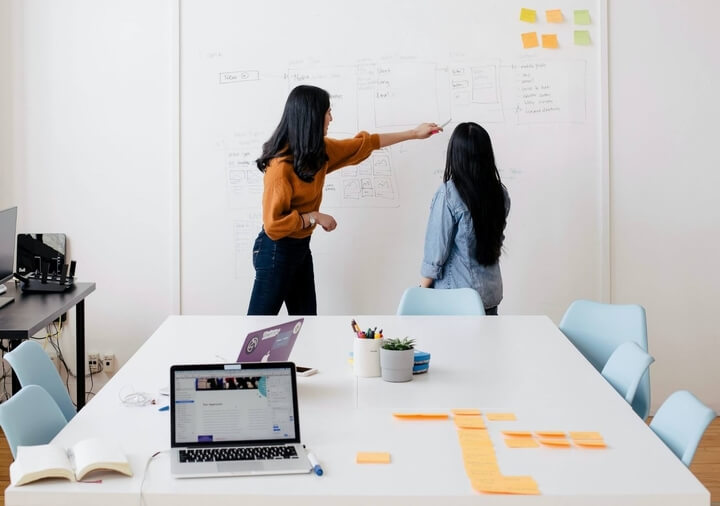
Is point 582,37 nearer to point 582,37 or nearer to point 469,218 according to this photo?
point 582,37

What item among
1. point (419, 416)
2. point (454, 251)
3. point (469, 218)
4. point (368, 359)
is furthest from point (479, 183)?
point (419, 416)

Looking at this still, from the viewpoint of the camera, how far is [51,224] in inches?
180

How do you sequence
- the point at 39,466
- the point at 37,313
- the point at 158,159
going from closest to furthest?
the point at 39,466
the point at 37,313
the point at 158,159

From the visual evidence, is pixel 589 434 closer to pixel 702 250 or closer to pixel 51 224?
pixel 702 250

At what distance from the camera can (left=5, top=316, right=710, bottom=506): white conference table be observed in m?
1.71

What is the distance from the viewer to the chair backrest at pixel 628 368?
2520 millimetres

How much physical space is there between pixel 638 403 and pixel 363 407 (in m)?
1.19

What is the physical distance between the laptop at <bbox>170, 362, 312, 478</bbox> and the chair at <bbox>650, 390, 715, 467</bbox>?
92cm

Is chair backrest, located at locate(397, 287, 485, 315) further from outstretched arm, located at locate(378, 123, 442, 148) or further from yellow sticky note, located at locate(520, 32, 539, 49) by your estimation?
yellow sticky note, located at locate(520, 32, 539, 49)

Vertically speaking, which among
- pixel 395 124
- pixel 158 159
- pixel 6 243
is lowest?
pixel 6 243

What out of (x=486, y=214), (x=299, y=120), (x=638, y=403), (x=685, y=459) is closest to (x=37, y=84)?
(x=299, y=120)

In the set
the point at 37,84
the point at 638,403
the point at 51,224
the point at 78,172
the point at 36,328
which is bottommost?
the point at 638,403

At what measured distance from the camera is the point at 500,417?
216 centimetres

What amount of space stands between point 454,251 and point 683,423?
179cm
